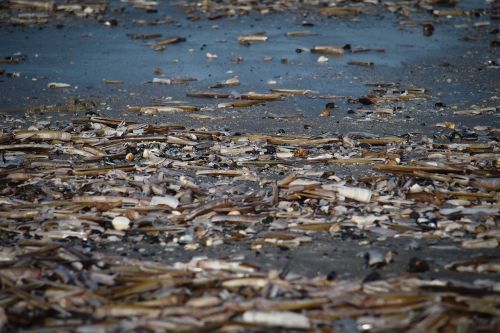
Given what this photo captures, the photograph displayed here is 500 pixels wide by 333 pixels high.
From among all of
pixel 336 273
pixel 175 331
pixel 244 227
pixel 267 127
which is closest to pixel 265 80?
pixel 267 127

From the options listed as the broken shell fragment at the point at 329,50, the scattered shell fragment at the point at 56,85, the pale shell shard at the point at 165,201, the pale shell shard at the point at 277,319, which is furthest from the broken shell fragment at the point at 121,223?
the broken shell fragment at the point at 329,50

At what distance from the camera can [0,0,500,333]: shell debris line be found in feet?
16.4

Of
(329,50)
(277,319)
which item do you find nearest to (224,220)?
(277,319)

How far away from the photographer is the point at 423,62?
13086 millimetres

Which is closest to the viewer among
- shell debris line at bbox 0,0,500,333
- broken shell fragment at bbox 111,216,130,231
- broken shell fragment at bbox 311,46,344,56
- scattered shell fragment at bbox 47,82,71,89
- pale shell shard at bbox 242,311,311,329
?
pale shell shard at bbox 242,311,311,329

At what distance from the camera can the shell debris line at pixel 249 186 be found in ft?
16.4

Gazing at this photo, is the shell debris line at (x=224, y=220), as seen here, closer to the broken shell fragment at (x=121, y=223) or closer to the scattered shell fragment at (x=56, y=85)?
the broken shell fragment at (x=121, y=223)

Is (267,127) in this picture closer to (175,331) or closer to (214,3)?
(175,331)

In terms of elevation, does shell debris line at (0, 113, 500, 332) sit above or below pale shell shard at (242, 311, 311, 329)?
below

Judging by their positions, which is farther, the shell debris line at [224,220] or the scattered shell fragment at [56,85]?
the scattered shell fragment at [56,85]

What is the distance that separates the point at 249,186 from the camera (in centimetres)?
729

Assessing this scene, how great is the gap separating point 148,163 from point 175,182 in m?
0.75

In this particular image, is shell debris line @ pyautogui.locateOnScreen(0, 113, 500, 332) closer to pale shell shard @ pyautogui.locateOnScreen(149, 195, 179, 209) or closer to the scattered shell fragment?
pale shell shard @ pyautogui.locateOnScreen(149, 195, 179, 209)

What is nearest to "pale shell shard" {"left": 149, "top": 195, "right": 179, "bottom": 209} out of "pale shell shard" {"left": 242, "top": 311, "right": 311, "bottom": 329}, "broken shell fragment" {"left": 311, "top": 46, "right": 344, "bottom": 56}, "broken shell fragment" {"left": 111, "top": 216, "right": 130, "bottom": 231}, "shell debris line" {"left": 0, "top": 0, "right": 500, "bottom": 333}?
"shell debris line" {"left": 0, "top": 0, "right": 500, "bottom": 333}
